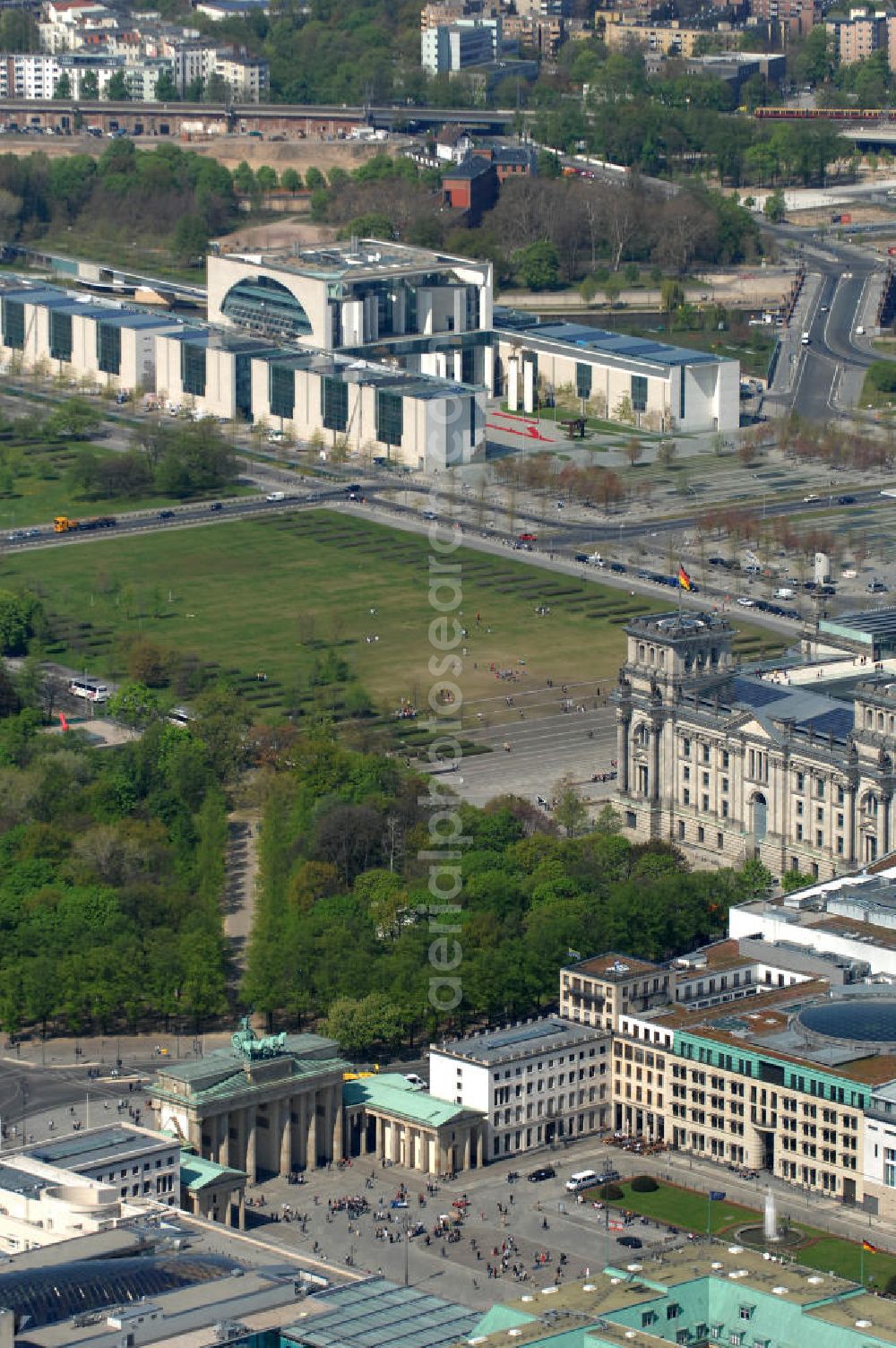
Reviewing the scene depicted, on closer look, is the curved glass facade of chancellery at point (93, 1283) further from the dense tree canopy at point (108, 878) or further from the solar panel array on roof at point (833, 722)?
the solar panel array on roof at point (833, 722)

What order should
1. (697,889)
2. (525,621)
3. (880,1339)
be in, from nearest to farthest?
(880,1339)
(697,889)
(525,621)

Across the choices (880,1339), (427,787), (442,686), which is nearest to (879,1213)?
(880,1339)

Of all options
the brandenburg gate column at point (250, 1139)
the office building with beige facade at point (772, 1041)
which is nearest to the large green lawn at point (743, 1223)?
the office building with beige facade at point (772, 1041)

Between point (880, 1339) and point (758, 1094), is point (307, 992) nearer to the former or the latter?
point (758, 1094)

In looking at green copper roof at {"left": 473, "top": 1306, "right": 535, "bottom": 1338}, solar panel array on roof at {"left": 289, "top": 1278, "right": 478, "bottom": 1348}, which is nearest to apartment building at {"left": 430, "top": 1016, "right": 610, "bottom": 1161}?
solar panel array on roof at {"left": 289, "top": 1278, "right": 478, "bottom": 1348}

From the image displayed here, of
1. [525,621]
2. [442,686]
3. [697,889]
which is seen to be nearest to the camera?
[697,889]

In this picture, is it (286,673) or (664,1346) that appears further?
(286,673)
